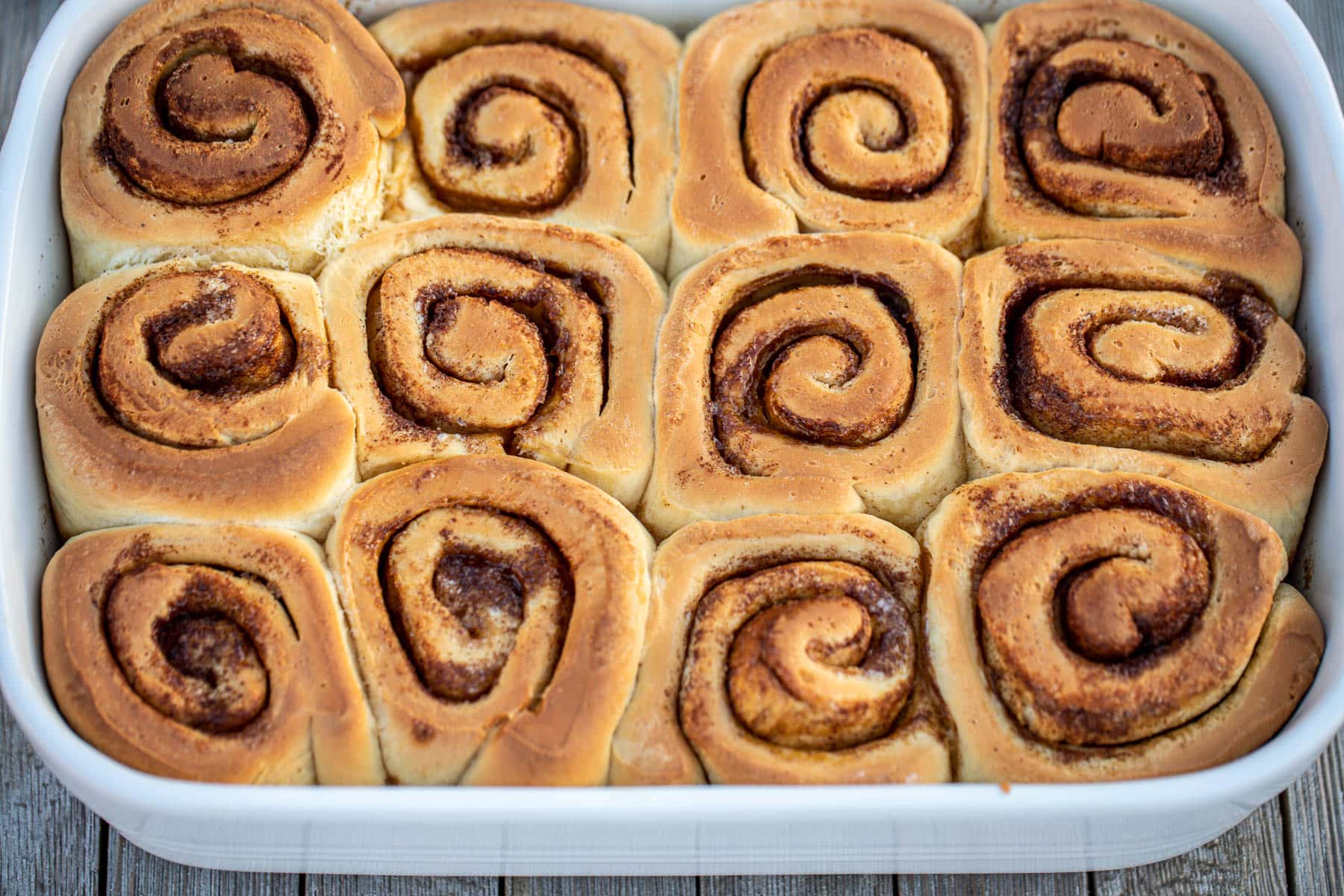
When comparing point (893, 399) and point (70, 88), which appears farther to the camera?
point (70, 88)

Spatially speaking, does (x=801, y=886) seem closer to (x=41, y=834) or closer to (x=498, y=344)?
(x=498, y=344)

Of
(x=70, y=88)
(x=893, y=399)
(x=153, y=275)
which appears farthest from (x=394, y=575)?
(x=70, y=88)

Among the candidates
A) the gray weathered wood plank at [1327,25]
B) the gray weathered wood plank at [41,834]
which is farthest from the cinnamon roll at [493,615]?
the gray weathered wood plank at [1327,25]

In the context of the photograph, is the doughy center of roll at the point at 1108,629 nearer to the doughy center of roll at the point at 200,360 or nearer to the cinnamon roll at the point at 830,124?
the cinnamon roll at the point at 830,124

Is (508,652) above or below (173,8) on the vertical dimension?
below

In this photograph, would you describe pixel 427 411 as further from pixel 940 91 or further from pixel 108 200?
pixel 940 91

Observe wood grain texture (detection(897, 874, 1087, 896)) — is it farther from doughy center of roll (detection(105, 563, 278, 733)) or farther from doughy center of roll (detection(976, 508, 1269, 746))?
doughy center of roll (detection(105, 563, 278, 733))
